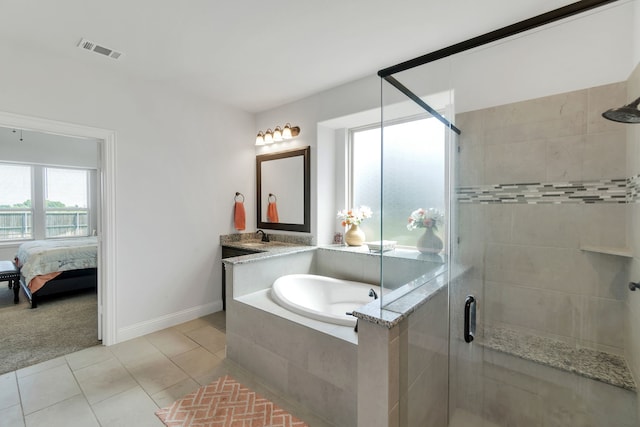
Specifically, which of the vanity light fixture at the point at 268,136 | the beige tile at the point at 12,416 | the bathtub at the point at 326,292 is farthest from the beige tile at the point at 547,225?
the beige tile at the point at 12,416

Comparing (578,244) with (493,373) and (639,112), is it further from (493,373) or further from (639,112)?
(493,373)

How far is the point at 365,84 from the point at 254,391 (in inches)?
113

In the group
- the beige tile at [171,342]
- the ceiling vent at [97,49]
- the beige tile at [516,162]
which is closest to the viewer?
the beige tile at [516,162]

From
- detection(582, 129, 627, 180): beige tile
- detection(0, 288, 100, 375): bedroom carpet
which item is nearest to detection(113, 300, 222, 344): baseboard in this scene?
detection(0, 288, 100, 375): bedroom carpet

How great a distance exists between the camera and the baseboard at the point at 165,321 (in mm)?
2881

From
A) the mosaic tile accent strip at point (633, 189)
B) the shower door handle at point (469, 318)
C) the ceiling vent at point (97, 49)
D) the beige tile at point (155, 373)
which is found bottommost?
the beige tile at point (155, 373)

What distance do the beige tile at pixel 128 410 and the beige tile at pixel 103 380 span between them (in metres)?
0.08

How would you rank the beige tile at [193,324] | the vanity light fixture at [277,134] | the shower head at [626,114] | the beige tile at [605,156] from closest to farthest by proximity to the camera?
1. the shower head at [626,114]
2. the beige tile at [605,156]
3. the beige tile at [193,324]
4. the vanity light fixture at [277,134]

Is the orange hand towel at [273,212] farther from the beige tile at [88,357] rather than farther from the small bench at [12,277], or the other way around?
the small bench at [12,277]

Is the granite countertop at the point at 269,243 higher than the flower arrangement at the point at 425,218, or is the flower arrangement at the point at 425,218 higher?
the flower arrangement at the point at 425,218

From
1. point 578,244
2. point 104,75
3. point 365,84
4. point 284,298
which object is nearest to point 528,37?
point 578,244

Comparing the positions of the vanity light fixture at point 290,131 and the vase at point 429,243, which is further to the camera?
the vanity light fixture at point 290,131

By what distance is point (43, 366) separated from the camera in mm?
2393

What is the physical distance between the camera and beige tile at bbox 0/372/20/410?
76.8 inches
